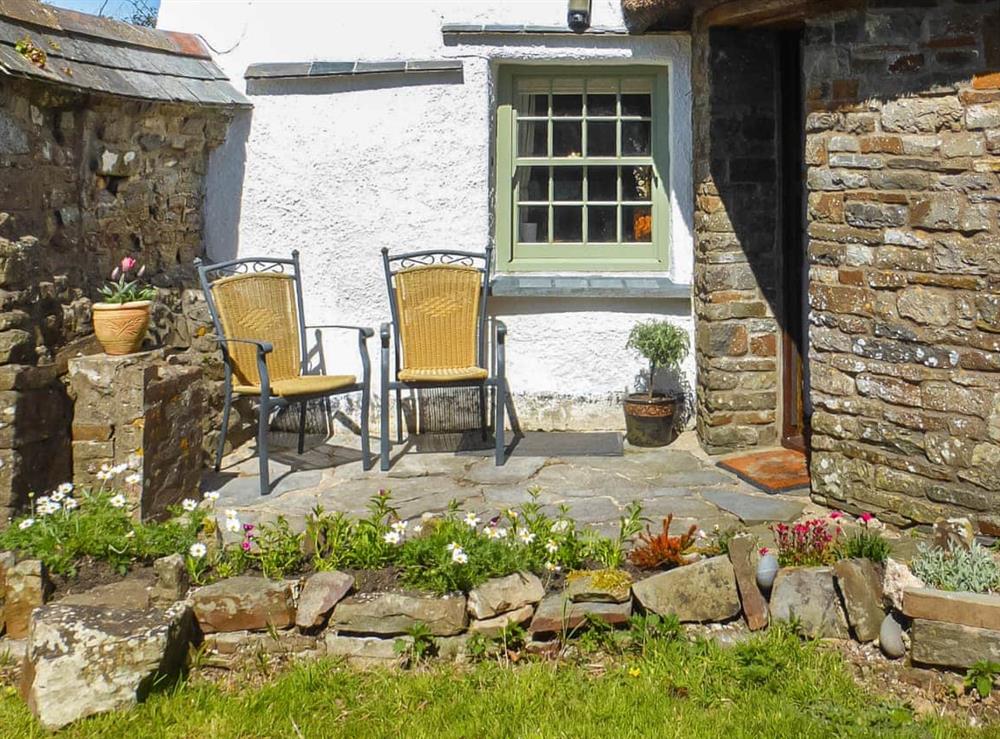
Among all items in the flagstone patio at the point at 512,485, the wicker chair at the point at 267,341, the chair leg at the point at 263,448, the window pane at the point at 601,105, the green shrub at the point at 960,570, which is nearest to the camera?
the green shrub at the point at 960,570

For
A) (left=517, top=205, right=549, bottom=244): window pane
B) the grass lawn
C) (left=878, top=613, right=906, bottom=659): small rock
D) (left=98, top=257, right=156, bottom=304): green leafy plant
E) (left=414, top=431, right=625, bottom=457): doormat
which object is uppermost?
(left=517, top=205, right=549, bottom=244): window pane

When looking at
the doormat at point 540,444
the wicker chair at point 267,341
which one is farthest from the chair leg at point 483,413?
the wicker chair at point 267,341

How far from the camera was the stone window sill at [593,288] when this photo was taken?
21.2 feet

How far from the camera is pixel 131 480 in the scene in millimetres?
4562

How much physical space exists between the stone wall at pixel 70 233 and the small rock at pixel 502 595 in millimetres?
2120

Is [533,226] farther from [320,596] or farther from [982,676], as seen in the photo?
[982,676]

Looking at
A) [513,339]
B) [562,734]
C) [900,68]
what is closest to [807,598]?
[562,734]

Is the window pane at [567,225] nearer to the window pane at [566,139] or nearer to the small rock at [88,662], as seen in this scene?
the window pane at [566,139]

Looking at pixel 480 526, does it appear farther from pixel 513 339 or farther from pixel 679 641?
pixel 513 339

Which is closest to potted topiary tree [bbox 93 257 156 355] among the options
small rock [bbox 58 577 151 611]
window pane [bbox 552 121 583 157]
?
small rock [bbox 58 577 151 611]

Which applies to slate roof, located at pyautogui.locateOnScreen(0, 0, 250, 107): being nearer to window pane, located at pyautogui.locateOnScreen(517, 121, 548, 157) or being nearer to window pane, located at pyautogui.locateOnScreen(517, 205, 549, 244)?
window pane, located at pyautogui.locateOnScreen(517, 121, 548, 157)

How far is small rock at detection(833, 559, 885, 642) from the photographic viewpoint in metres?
3.49

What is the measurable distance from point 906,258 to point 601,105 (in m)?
2.70

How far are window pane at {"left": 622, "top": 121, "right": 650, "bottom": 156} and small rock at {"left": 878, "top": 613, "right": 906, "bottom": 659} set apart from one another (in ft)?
13.0
